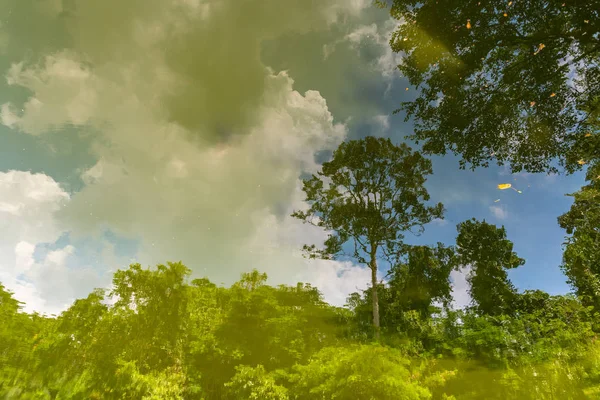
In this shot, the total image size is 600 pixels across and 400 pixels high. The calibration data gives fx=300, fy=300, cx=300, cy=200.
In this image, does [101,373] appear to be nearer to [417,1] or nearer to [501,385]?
[501,385]

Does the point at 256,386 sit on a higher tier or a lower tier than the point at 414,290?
lower

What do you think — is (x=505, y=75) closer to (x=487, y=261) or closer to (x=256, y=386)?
(x=256, y=386)

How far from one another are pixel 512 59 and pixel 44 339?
2285 cm

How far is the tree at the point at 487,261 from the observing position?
2414cm

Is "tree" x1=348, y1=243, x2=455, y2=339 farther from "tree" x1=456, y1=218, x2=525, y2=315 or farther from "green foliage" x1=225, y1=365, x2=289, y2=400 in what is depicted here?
"green foliage" x1=225, y1=365, x2=289, y2=400

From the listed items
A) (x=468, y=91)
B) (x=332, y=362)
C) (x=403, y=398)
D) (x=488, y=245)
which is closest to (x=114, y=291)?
(x=332, y=362)

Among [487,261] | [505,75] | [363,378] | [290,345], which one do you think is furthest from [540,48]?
[487,261]

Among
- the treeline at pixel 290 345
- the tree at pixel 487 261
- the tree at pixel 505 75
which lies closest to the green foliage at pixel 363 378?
the treeline at pixel 290 345

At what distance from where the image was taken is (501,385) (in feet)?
44.5

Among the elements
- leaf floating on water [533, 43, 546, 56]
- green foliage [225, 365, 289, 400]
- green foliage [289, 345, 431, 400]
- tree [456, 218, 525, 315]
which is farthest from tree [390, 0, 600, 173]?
tree [456, 218, 525, 315]

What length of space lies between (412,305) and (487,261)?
8.91m

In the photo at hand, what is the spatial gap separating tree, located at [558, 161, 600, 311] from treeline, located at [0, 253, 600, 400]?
7.27ft

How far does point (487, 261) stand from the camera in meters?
25.9

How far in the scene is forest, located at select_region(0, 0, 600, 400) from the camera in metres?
8.98
